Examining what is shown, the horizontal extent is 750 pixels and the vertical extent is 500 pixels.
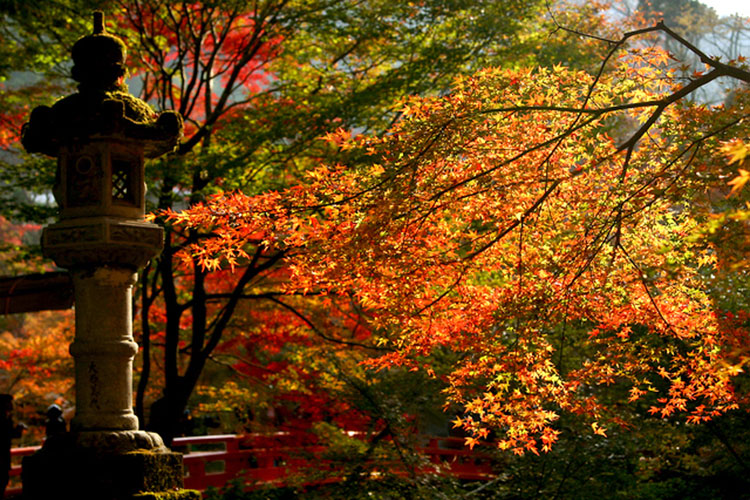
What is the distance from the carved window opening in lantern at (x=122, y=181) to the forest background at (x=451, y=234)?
1.76ft

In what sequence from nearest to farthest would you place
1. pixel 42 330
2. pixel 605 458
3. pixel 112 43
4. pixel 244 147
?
pixel 112 43, pixel 605 458, pixel 244 147, pixel 42 330

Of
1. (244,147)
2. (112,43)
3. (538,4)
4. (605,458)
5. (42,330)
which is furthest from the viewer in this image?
(42,330)

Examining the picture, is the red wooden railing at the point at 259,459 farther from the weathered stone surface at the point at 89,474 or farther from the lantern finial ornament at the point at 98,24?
the lantern finial ornament at the point at 98,24

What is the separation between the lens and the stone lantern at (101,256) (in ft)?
17.1

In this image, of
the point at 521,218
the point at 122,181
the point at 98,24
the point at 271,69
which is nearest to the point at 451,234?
the point at 521,218

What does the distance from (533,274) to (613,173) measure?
1015 mm

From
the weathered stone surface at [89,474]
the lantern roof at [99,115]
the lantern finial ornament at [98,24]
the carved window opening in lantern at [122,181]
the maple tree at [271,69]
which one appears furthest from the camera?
the maple tree at [271,69]

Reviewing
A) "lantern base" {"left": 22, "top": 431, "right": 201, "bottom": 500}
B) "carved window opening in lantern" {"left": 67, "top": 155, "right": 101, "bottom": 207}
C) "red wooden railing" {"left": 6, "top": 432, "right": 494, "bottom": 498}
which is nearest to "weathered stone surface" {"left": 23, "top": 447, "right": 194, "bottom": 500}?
"lantern base" {"left": 22, "top": 431, "right": 201, "bottom": 500}

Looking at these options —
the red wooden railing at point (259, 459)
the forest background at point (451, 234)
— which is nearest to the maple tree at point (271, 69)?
the forest background at point (451, 234)

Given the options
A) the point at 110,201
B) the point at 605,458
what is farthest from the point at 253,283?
the point at 110,201

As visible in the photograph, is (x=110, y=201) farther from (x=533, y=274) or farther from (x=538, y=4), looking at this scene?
(x=538, y=4)

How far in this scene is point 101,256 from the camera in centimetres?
546

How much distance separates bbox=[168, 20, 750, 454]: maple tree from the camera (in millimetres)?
5305

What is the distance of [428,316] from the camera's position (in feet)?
20.7
